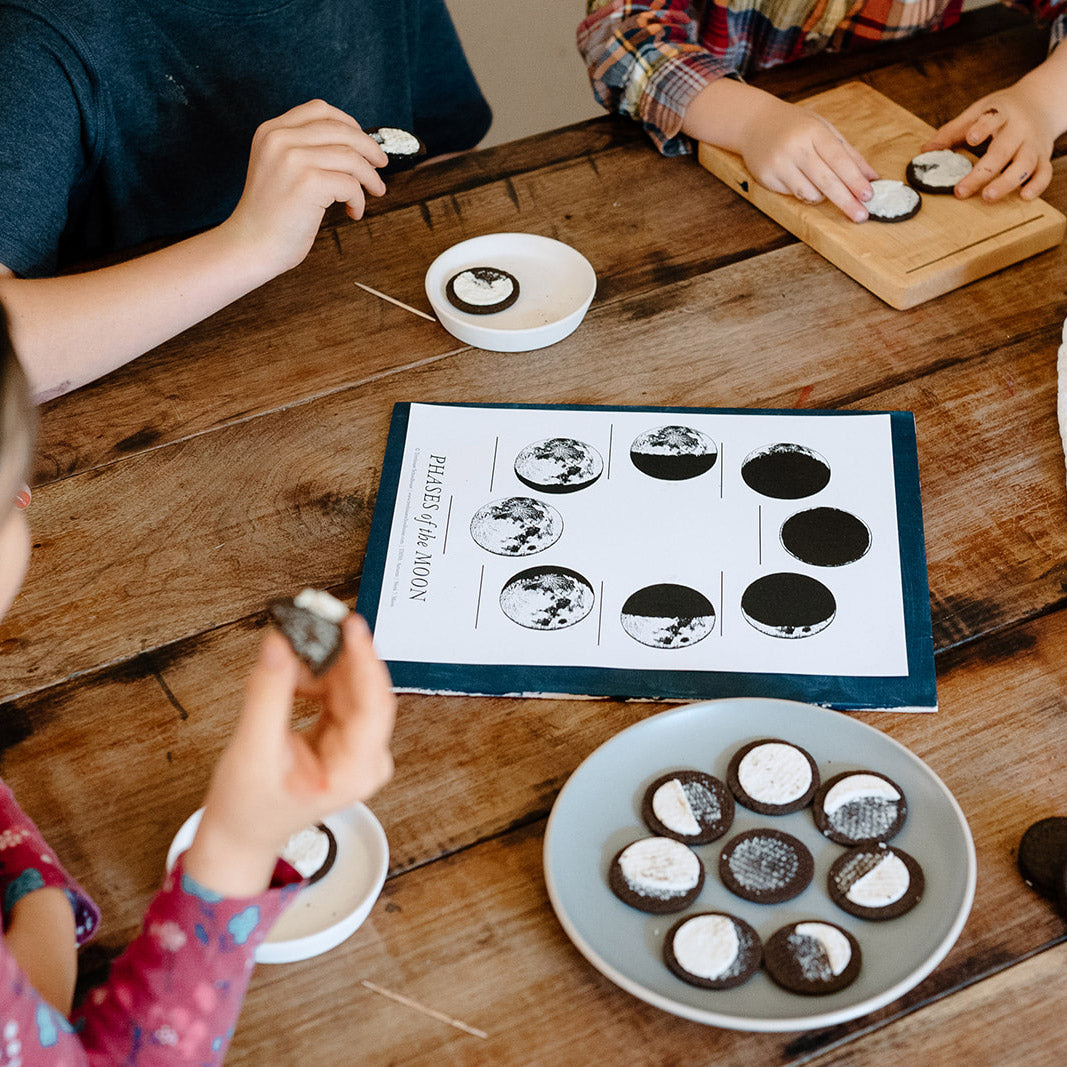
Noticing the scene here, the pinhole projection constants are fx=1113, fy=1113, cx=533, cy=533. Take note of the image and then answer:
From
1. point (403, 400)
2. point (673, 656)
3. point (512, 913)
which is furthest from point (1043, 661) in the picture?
point (403, 400)

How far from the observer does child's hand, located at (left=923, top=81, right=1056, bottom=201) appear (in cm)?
102

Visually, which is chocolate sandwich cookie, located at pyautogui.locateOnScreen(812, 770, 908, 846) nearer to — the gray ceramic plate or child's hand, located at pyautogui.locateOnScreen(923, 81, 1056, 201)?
the gray ceramic plate

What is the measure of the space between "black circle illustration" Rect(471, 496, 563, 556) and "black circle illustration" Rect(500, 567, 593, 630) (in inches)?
0.9

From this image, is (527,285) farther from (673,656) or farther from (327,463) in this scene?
(673,656)

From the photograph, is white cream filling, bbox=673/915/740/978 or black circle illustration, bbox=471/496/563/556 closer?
white cream filling, bbox=673/915/740/978

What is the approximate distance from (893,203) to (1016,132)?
0.14 meters

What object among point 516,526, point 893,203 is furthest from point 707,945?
point 893,203

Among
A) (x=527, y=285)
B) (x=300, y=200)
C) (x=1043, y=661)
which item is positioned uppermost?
(x=300, y=200)

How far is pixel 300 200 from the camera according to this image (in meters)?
0.95

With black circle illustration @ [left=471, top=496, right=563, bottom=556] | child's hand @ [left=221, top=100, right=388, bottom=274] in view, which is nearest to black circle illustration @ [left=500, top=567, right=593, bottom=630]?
black circle illustration @ [left=471, top=496, right=563, bottom=556]

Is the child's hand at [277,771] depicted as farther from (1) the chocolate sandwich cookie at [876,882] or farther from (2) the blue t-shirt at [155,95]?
(2) the blue t-shirt at [155,95]

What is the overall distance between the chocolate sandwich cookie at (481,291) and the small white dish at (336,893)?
0.48 meters

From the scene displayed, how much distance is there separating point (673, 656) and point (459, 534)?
18 centimetres

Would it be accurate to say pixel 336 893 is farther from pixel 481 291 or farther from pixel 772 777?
pixel 481 291
